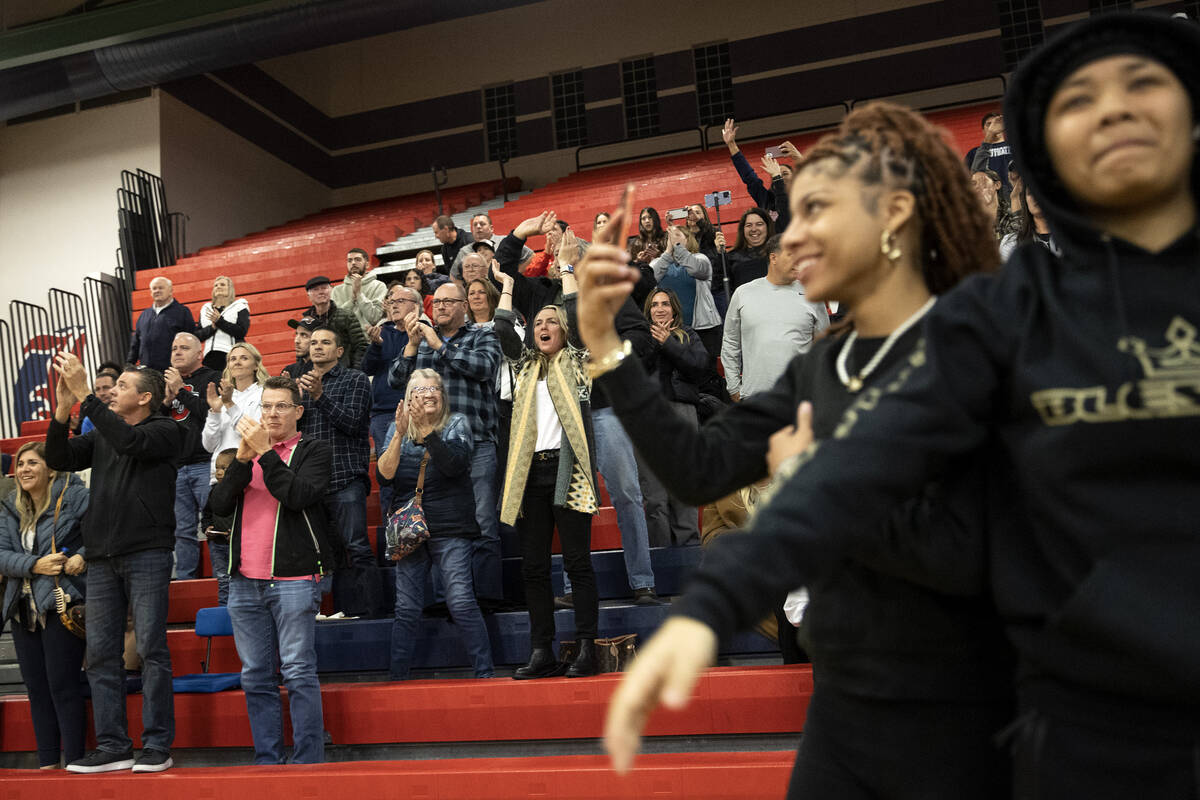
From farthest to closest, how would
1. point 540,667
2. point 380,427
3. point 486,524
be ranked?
point 380,427 → point 486,524 → point 540,667

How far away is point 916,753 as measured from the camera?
1.36 metres

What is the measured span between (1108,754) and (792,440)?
562mm

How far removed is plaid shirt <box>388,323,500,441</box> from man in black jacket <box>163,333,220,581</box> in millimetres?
1764

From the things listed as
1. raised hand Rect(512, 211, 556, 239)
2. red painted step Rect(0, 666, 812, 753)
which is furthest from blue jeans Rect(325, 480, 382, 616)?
raised hand Rect(512, 211, 556, 239)

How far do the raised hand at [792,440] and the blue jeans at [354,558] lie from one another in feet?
14.8

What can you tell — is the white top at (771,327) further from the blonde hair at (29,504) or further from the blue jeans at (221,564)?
the blonde hair at (29,504)

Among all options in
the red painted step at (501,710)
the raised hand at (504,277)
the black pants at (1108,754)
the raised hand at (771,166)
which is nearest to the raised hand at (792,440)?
the black pants at (1108,754)

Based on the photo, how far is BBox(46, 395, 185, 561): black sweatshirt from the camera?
4.81m

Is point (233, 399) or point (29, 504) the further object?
point (233, 399)

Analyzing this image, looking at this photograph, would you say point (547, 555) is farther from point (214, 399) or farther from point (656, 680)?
point (656, 680)

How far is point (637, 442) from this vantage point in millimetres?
1650

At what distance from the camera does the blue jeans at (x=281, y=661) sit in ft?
15.1

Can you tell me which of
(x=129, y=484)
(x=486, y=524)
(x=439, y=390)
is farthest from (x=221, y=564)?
(x=439, y=390)

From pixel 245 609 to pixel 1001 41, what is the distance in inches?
574
